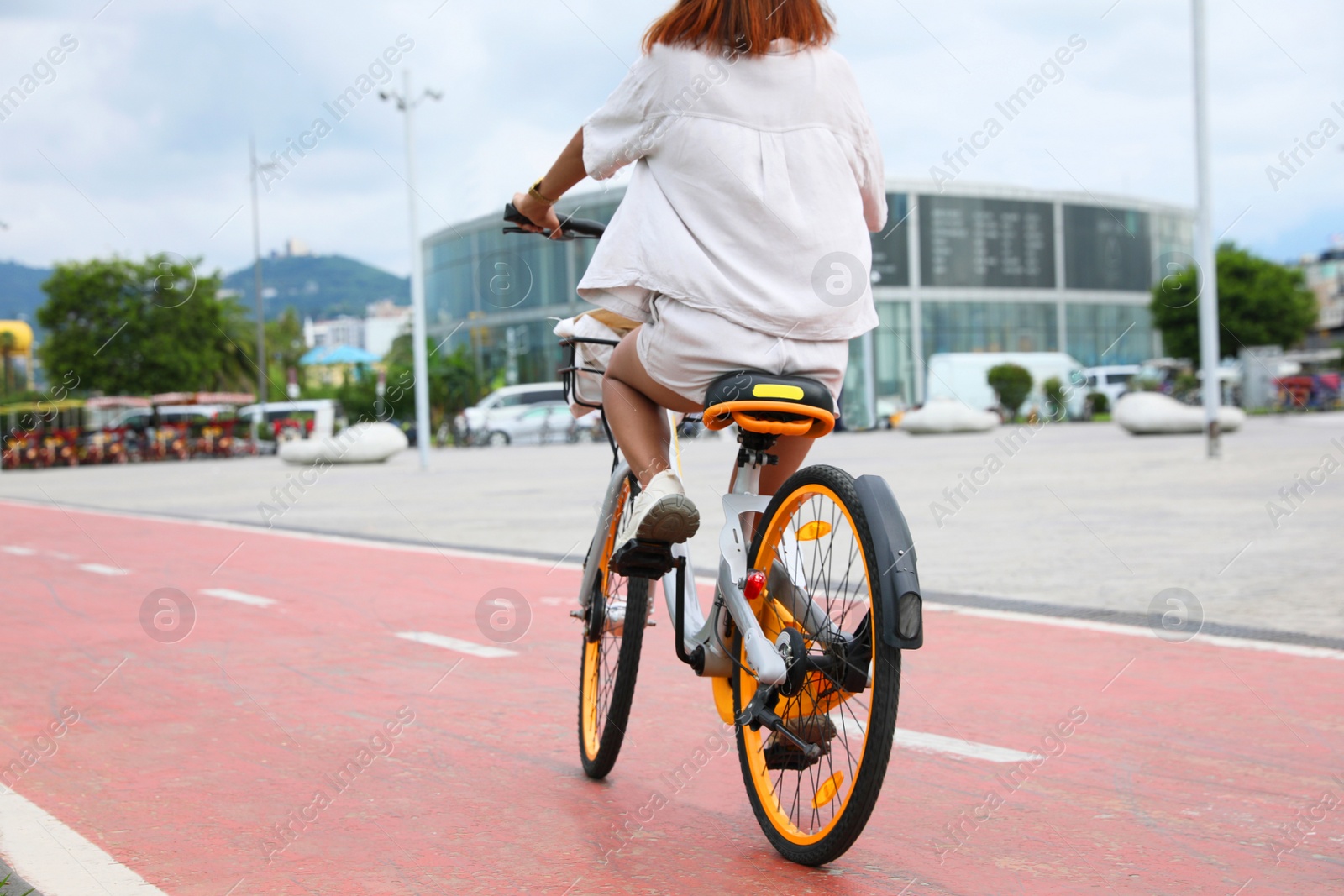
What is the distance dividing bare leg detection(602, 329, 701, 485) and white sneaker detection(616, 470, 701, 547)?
0.42 ft

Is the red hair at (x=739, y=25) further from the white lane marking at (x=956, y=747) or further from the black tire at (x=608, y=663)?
the white lane marking at (x=956, y=747)

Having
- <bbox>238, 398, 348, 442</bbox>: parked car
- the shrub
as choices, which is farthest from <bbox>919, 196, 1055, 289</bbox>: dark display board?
<bbox>238, 398, 348, 442</bbox>: parked car

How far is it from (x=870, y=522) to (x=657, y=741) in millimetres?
1771

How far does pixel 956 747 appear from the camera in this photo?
13.2 ft

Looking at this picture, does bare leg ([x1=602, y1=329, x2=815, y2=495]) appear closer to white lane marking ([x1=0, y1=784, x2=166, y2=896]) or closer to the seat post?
the seat post

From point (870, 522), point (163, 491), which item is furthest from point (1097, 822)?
point (163, 491)

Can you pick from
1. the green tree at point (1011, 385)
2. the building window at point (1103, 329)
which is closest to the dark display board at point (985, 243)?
the building window at point (1103, 329)

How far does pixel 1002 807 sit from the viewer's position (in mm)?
3430

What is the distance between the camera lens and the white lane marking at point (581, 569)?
5.40 meters

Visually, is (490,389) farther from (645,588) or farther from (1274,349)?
(645,588)

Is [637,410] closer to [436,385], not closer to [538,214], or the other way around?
[538,214]

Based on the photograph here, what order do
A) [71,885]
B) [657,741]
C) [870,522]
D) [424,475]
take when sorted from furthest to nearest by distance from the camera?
[424,475] → [657,741] → [71,885] → [870,522]

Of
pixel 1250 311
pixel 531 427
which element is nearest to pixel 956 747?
pixel 531 427

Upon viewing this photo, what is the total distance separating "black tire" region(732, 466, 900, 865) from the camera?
2.59 m
